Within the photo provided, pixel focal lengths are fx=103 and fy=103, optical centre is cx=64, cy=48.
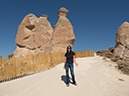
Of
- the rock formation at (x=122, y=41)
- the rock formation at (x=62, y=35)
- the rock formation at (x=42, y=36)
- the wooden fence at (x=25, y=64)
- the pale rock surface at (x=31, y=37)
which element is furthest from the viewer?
the pale rock surface at (x=31, y=37)

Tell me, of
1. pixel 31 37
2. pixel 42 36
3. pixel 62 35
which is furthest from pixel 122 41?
pixel 31 37

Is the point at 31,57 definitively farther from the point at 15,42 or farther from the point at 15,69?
the point at 15,42

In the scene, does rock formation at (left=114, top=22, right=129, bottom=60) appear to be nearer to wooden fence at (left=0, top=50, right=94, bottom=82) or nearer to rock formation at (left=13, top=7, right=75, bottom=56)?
rock formation at (left=13, top=7, right=75, bottom=56)

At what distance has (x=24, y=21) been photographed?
2358 cm

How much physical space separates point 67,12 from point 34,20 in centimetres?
857

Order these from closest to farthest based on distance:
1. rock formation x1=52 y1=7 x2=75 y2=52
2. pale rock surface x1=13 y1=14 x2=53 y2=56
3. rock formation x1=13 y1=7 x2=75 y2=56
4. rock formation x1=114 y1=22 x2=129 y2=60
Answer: rock formation x1=52 y1=7 x2=75 y2=52 < rock formation x1=114 y1=22 x2=129 y2=60 < rock formation x1=13 y1=7 x2=75 y2=56 < pale rock surface x1=13 y1=14 x2=53 y2=56

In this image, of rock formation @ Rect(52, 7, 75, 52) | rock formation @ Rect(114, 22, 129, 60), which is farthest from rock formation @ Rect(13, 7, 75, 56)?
rock formation @ Rect(114, 22, 129, 60)

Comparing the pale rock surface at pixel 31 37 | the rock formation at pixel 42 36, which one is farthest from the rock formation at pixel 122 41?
the pale rock surface at pixel 31 37

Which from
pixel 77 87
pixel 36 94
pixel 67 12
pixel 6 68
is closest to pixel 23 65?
pixel 6 68

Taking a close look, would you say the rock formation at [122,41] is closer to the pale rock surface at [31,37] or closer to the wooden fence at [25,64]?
the wooden fence at [25,64]

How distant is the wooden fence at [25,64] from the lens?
6328 mm

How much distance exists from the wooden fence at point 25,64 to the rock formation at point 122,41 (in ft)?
43.0

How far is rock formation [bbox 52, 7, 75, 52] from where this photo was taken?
1794cm

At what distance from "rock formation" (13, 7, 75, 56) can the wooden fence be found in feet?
26.1
